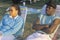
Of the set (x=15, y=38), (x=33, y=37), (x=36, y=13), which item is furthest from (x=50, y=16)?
(x=15, y=38)

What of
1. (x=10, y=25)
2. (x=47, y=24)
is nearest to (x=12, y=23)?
(x=10, y=25)

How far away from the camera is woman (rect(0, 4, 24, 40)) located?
219cm

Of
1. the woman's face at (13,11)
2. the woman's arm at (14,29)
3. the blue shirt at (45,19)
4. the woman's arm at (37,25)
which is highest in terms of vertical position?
the woman's face at (13,11)

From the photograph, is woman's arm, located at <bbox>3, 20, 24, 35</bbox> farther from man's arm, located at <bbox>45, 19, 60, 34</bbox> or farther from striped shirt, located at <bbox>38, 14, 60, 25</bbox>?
man's arm, located at <bbox>45, 19, 60, 34</bbox>

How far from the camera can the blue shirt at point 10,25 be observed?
7.19 ft

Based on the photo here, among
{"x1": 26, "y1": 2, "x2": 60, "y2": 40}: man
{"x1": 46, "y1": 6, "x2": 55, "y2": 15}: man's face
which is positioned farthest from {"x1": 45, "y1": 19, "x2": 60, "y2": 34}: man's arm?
{"x1": 46, "y1": 6, "x2": 55, "y2": 15}: man's face

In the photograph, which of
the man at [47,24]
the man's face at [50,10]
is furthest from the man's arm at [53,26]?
the man's face at [50,10]

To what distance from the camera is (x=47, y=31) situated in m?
2.13

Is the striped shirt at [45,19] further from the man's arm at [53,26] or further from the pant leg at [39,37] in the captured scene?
the pant leg at [39,37]

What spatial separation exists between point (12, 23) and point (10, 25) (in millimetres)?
35

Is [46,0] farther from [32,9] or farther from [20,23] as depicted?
[20,23]

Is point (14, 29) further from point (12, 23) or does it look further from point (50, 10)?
point (50, 10)

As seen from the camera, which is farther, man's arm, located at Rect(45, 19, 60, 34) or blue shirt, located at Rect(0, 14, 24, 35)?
blue shirt, located at Rect(0, 14, 24, 35)

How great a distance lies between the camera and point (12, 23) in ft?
7.22
